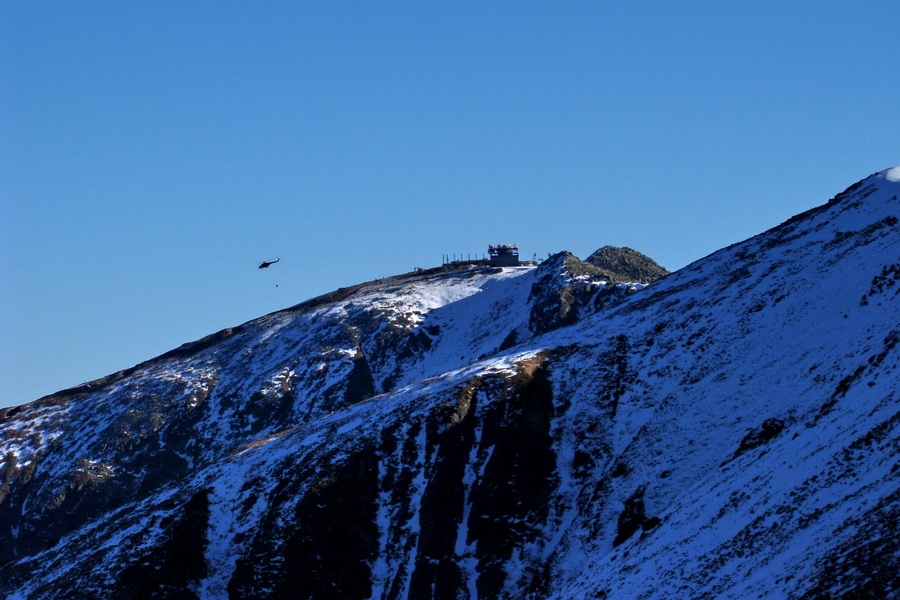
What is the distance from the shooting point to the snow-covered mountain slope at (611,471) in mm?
62625

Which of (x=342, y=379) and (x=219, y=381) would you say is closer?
(x=342, y=379)

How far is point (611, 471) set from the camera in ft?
301

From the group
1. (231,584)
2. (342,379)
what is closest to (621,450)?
(231,584)

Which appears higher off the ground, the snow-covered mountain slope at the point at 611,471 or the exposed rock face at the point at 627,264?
the exposed rock face at the point at 627,264

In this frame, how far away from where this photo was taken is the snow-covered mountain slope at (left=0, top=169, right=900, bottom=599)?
62.6 metres

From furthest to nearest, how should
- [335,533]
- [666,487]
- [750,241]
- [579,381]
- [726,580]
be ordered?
[750,241] → [579,381] → [335,533] → [666,487] → [726,580]

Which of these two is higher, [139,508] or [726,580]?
[139,508]

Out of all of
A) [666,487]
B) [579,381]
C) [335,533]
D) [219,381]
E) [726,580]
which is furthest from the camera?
[219,381]

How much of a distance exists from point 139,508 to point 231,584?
2047cm

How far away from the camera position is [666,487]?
283 feet

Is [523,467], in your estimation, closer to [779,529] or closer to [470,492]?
[470,492]

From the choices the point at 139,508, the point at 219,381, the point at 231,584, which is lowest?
the point at 231,584

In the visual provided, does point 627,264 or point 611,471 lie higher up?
point 627,264

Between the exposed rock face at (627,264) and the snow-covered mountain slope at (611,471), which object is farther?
the exposed rock face at (627,264)
